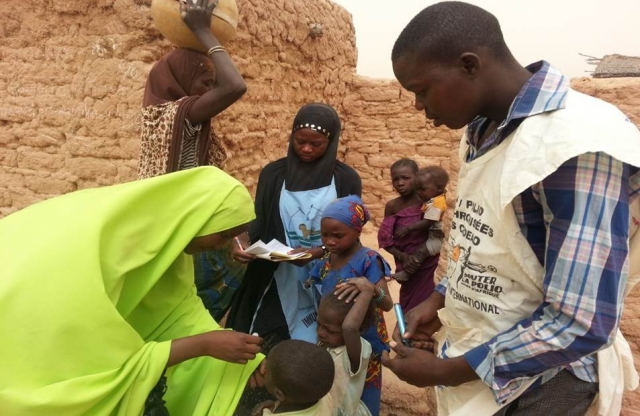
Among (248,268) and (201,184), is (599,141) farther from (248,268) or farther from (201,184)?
(248,268)

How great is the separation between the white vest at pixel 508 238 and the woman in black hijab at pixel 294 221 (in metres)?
1.30

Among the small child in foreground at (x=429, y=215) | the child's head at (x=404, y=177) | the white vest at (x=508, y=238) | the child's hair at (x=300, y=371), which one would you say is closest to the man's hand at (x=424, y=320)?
the white vest at (x=508, y=238)

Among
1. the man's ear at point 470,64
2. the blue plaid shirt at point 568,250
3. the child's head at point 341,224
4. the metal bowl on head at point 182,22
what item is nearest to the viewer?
the blue plaid shirt at point 568,250

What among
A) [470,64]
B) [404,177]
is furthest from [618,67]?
[470,64]

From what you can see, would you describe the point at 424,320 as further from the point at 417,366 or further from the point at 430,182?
the point at 430,182

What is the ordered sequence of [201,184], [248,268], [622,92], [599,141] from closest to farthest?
[599,141] → [201,184] → [248,268] → [622,92]

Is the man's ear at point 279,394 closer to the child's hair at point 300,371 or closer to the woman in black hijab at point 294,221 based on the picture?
the child's hair at point 300,371

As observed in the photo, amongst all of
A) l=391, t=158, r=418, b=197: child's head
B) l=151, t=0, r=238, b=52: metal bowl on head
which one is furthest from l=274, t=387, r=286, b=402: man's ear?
l=391, t=158, r=418, b=197: child's head

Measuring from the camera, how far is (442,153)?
23.2ft

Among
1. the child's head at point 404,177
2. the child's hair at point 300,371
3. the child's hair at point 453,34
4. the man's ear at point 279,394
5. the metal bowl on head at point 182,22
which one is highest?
the child's hair at point 453,34

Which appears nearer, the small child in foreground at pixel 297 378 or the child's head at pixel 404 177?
the small child in foreground at pixel 297 378

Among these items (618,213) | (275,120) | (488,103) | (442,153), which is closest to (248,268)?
(488,103)

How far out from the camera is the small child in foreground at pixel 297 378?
176 centimetres

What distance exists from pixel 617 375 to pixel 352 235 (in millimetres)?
1369
